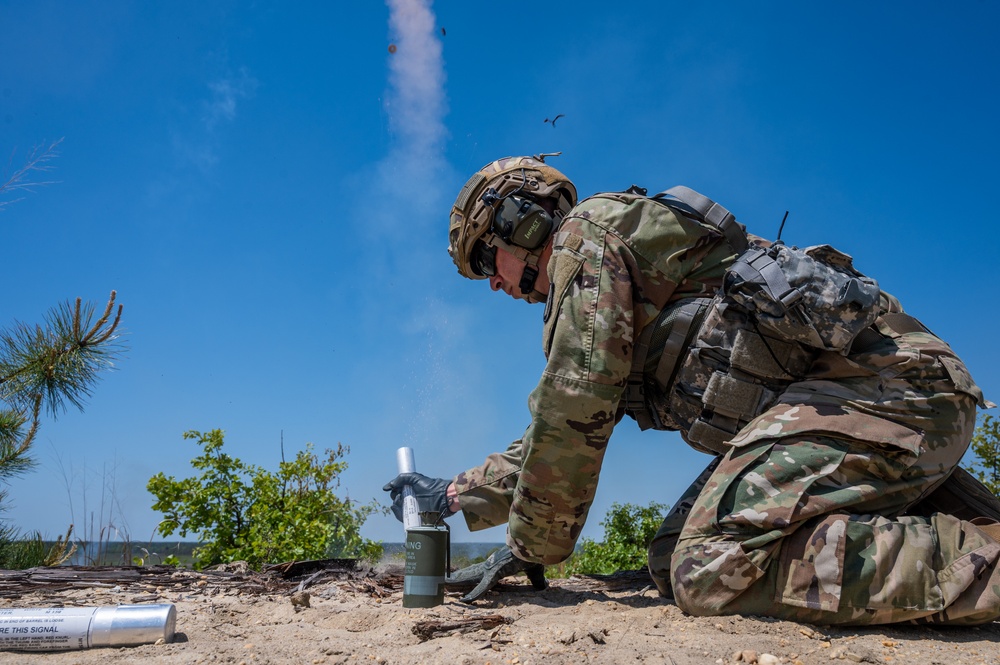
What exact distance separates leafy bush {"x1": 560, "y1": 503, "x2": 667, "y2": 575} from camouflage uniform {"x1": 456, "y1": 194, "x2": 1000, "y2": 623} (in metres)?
2.09

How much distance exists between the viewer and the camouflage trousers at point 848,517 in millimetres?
2689

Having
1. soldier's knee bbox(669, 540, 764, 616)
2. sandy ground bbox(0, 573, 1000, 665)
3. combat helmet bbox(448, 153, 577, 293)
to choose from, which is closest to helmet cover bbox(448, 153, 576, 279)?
combat helmet bbox(448, 153, 577, 293)

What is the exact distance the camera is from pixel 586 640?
2.48 meters

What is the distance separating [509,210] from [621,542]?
3.19 meters

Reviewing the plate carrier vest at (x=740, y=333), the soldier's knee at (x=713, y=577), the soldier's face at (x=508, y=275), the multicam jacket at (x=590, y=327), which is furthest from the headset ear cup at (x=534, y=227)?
the soldier's knee at (x=713, y=577)

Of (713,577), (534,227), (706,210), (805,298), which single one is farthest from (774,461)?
(534,227)

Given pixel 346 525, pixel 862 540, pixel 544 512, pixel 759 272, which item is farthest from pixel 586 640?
pixel 346 525

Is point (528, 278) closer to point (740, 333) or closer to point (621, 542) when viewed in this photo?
point (740, 333)

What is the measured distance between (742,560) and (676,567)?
0.31 meters

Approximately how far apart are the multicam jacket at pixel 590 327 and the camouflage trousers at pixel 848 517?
0.58 m

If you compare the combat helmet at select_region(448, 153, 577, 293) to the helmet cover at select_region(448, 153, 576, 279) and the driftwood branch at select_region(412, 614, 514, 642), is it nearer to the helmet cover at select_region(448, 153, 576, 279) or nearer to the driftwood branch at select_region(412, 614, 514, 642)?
the helmet cover at select_region(448, 153, 576, 279)

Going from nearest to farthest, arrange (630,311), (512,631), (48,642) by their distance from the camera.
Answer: (48,642), (512,631), (630,311)

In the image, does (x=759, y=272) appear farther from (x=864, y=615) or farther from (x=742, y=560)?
(x=864, y=615)

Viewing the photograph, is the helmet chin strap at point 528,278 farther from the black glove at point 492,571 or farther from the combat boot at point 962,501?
the combat boot at point 962,501
